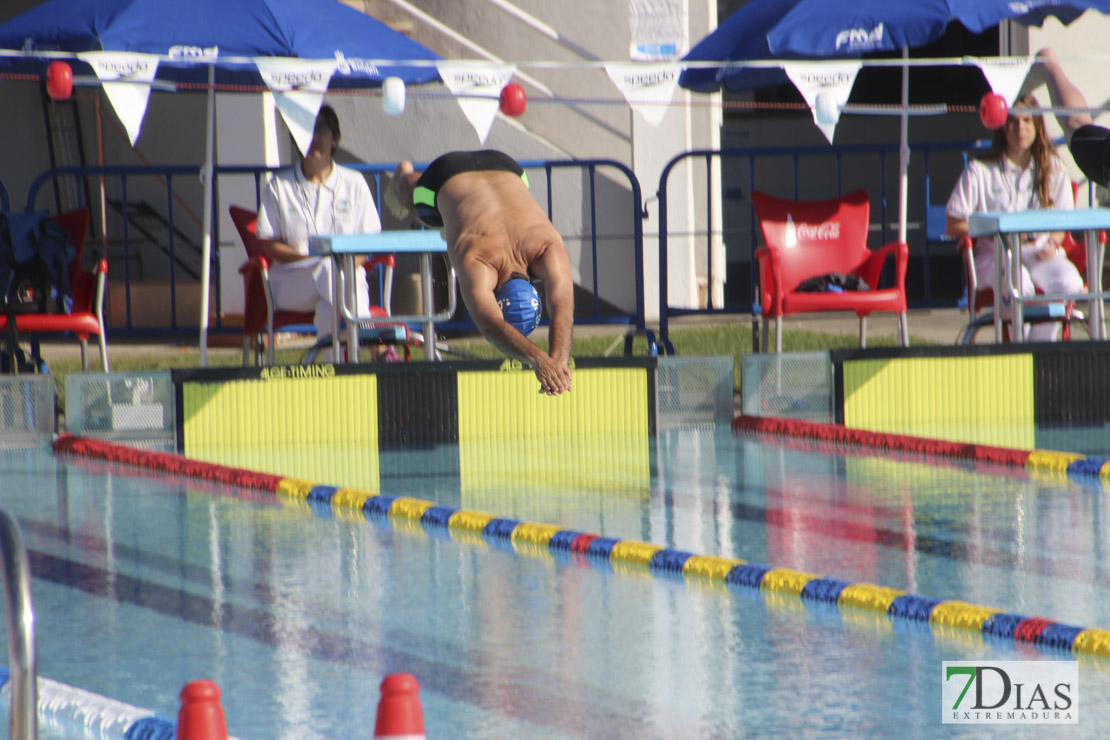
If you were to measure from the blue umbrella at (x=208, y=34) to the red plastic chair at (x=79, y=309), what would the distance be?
597 millimetres

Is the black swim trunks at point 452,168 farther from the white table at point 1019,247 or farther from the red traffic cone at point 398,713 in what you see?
the red traffic cone at point 398,713

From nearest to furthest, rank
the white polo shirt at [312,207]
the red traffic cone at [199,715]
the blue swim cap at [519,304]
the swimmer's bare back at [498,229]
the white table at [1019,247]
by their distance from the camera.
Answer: the red traffic cone at [199,715], the blue swim cap at [519,304], the swimmer's bare back at [498,229], the white table at [1019,247], the white polo shirt at [312,207]

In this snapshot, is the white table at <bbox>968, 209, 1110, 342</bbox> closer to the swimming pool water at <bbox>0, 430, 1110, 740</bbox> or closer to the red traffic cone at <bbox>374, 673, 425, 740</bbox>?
the swimming pool water at <bbox>0, 430, 1110, 740</bbox>

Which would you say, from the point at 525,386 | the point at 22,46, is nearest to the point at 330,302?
the point at 525,386

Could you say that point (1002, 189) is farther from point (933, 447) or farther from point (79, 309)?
point (79, 309)

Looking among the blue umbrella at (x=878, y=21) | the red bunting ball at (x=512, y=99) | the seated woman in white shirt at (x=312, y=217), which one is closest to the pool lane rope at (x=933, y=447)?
the blue umbrella at (x=878, y=21)

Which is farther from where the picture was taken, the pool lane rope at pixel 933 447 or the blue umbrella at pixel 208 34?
the blue umbrella at pixel 208 34

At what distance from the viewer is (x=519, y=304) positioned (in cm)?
508

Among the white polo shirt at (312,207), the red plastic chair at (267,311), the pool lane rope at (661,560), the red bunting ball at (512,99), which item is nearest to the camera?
the pool lane rope at (661,560)

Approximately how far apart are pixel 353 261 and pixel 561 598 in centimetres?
343

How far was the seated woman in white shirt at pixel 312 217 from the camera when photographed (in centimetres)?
802

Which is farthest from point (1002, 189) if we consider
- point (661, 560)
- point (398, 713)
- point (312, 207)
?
point (398, 713)

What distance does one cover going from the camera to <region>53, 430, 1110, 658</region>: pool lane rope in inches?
149

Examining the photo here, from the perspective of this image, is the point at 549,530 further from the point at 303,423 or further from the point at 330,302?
the point at 330,302
